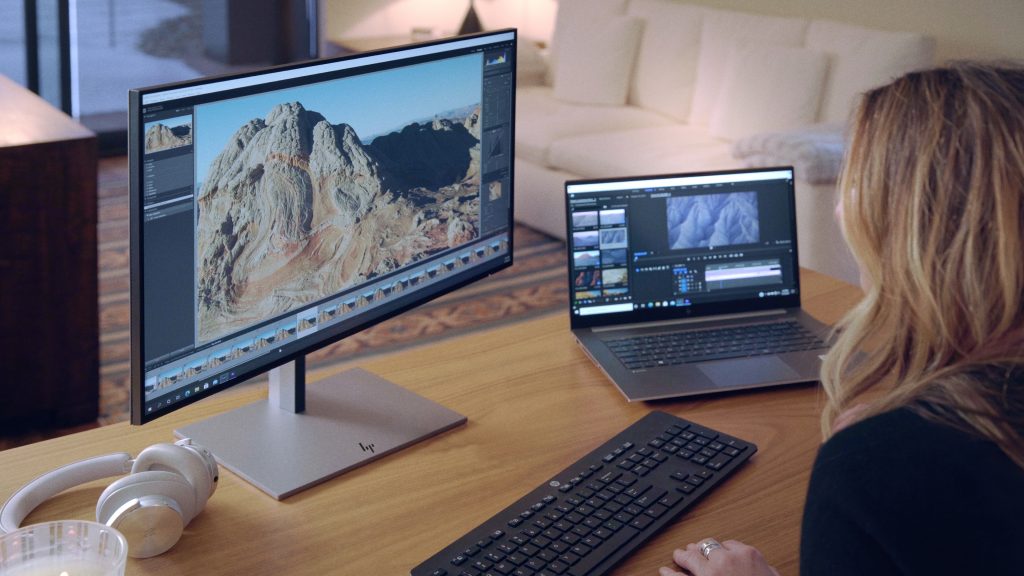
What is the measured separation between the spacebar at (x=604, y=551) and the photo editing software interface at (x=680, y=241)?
1.83 feet

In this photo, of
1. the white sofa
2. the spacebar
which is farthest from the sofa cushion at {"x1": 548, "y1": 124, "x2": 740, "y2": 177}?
the spacebar

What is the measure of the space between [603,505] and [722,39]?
3703 mm

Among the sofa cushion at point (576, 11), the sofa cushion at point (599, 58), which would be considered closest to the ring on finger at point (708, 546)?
the sofa cushion at point (599, 58)

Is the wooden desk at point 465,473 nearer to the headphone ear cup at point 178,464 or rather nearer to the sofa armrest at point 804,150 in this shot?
the headphone ear cup at point 178,464

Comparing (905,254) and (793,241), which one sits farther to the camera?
(793,241)

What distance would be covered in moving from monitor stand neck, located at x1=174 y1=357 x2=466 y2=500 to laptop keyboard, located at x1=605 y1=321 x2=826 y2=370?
318 millimetres

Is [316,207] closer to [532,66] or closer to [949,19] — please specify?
[949,19]

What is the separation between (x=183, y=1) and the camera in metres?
5.92

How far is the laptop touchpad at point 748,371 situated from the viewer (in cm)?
156

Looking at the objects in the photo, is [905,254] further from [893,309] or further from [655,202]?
[655,202]

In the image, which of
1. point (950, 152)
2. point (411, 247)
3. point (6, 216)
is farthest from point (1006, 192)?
point (6, 216)

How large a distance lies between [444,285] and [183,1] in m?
4.99

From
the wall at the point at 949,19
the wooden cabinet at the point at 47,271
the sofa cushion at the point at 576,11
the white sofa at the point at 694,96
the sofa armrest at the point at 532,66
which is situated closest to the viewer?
the wooden cabinet at the point at 47,271

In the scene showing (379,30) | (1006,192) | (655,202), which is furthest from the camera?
(379,30)
